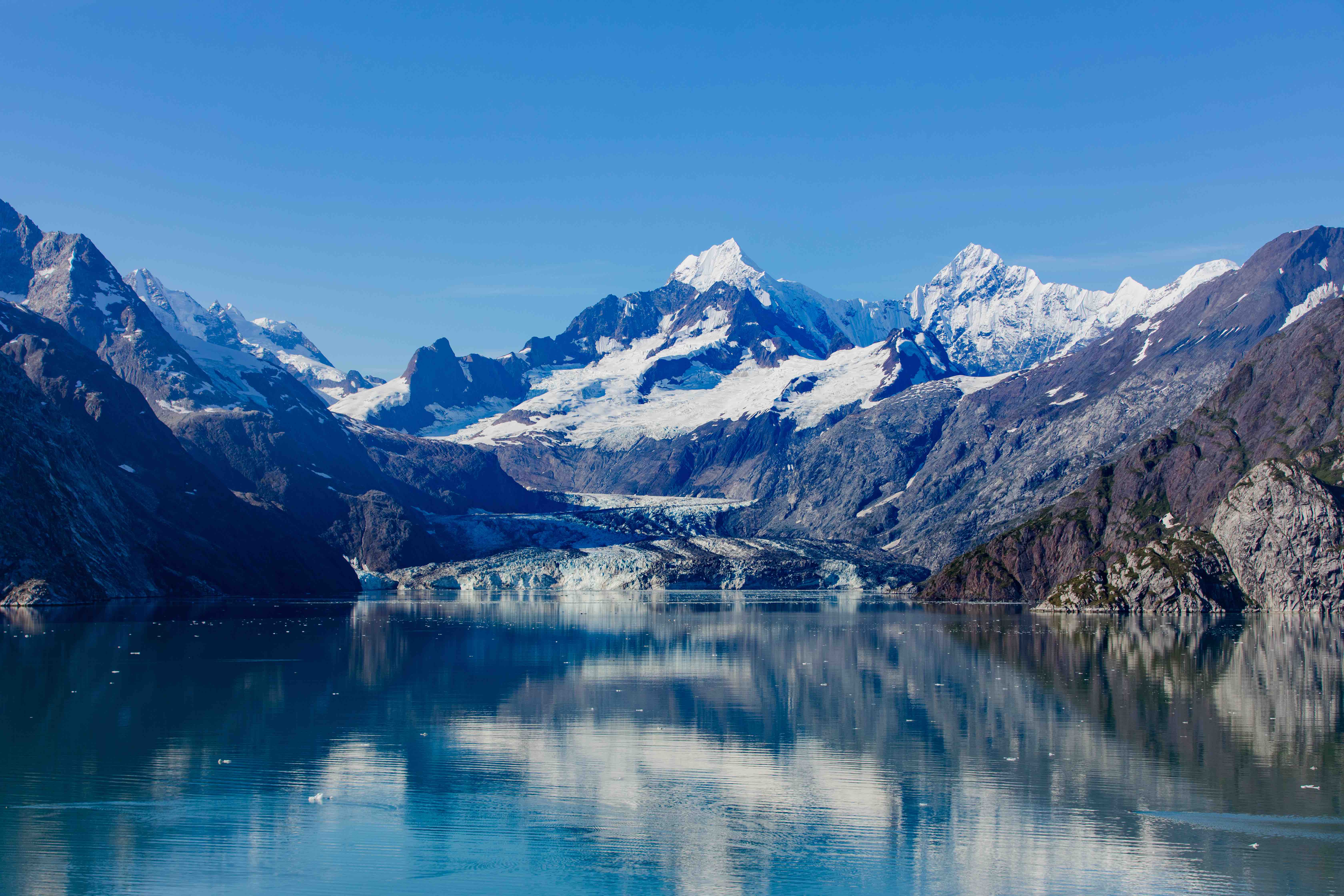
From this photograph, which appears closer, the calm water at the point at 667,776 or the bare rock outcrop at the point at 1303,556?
the calm water at the point at 667,776

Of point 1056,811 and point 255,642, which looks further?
point 255,642

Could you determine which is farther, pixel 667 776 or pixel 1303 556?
pixel 1303 556

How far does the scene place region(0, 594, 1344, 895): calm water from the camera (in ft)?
116

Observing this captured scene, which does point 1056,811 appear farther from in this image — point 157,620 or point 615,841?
point 157,620

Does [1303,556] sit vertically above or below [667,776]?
above

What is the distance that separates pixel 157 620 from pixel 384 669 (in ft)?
231

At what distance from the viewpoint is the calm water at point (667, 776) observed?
35.5 m

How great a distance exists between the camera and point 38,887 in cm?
3331

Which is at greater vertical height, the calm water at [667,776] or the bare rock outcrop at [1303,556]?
the bare rock outcrop at [1303,556]

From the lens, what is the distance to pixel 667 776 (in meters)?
49.0

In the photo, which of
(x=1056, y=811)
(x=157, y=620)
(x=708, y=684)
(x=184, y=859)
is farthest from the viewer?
(x=157, y=620)

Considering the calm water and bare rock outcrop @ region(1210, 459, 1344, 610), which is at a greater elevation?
bare rock outcrop @ region(1210, 459, 1344, 610)

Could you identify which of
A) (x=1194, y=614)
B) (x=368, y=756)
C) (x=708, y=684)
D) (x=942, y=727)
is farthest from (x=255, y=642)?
(x=1194, y=614)

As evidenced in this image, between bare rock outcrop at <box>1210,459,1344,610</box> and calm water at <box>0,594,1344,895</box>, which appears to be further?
bare rock outcrop at <box>1210,459,1344,610</box>
